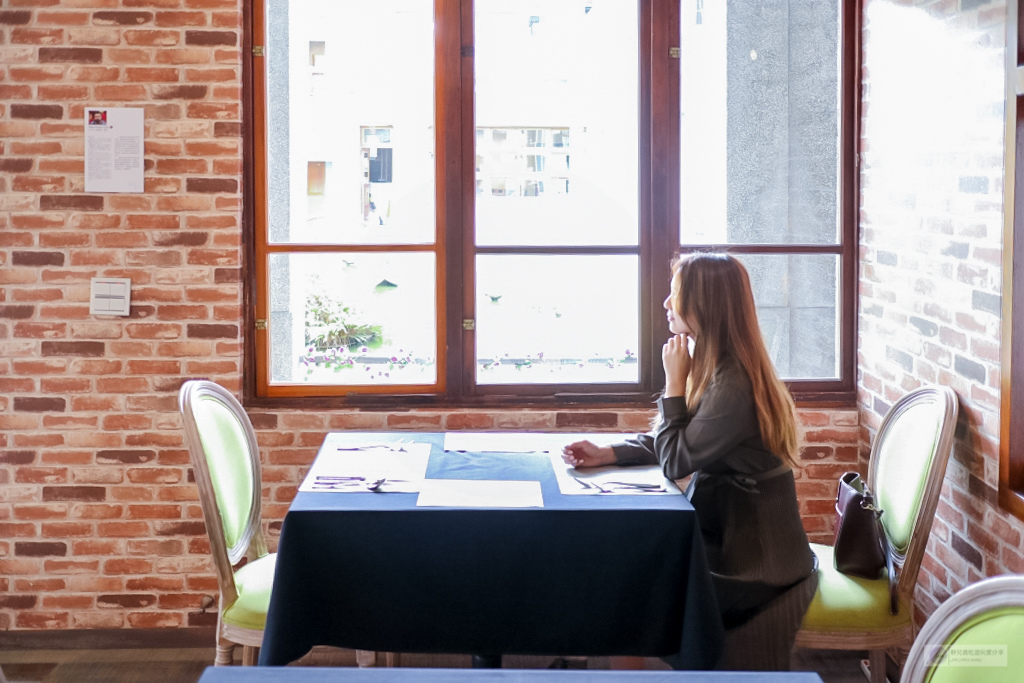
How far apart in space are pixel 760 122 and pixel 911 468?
4.69 ft

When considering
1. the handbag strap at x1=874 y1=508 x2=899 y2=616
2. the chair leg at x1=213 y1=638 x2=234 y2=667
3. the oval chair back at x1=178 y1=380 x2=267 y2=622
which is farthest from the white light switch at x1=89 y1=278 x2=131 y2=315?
the handbag strap at x1=874 y1=508 x2=899 y2=616

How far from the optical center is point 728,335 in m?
2.79

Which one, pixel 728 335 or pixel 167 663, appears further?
pixel 167 663

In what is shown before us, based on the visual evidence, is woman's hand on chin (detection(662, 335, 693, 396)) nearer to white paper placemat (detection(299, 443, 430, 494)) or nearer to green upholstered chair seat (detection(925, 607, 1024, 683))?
white paper placemat (detection(299, 443, 430, 494))

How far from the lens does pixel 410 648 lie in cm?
246

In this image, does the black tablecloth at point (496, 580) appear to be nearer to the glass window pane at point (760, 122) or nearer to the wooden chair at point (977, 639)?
the wooden chair at point (977, 639)

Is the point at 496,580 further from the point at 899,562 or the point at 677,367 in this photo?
the point at 899,562

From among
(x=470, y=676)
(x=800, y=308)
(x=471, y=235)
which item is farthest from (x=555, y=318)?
(x=470, y=676)

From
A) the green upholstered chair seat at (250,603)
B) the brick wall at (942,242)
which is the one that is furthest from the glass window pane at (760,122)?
the green upholstered chair seat at (250,603)

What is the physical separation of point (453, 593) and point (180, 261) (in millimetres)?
1764

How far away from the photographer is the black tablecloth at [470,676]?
146 centimetres

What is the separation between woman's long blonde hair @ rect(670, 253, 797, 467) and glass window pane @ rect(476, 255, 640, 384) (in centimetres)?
96

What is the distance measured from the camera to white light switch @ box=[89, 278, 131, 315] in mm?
3600

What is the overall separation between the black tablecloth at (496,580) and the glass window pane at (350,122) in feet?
5.06
